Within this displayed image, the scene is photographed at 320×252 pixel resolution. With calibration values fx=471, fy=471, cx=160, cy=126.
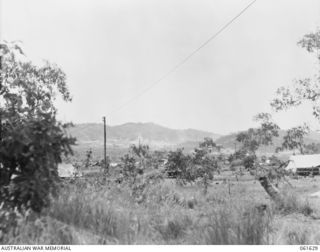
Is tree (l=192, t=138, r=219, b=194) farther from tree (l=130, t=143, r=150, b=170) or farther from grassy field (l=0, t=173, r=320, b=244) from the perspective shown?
grassy field (l=0, t=173, r=320, b=244)

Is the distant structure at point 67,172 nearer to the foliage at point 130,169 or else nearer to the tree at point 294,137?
the foliage at point 130,169

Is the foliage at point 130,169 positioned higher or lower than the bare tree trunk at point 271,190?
higher

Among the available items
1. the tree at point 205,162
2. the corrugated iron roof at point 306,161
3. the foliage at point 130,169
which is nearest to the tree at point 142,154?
the foliage at point 130,169

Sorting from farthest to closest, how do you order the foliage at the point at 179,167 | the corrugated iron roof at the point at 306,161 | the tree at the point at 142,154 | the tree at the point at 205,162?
the corrugated iron roof at the point at 306,161
the tree at the point at 205,162
the foliage at the point at 179,167
the tree at the point at 142,154

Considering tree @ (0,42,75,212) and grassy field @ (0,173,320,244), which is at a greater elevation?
tree @ (0,42,75,212)

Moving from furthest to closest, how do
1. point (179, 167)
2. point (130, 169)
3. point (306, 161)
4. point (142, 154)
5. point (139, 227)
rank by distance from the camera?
point (306, 161) < point (179, 167) < point (142, 154) < point (130, 169) < point (139, 227)

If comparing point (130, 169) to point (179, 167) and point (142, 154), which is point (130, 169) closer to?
point (142, 154)

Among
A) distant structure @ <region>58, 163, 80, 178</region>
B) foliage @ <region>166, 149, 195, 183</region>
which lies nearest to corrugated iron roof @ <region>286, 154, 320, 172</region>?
distant structure @ <region>58, 163, 80, 178</region>

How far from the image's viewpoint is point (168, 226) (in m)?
7.30

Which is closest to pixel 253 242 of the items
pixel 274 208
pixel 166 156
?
pixel 274 208

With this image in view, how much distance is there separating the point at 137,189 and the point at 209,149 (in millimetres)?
9499

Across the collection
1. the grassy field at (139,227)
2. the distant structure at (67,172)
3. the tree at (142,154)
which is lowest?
the grassy field at (139,227)

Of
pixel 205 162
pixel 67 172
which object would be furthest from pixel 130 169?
pixel 67 172

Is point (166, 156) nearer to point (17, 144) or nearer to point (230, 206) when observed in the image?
point (230, 206)
